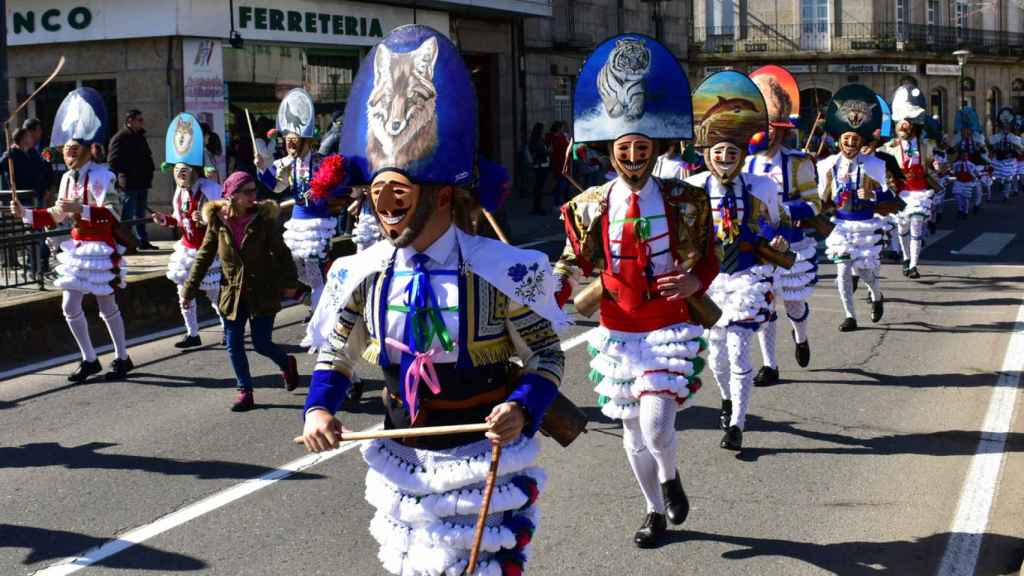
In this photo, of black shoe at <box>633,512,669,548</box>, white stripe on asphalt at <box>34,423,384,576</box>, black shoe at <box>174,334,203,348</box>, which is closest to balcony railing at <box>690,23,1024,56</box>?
black shoe at <box>174,334,203,348</box>

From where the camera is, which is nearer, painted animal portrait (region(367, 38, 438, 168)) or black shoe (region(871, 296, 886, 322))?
painted animal portrait (region(367, 38, 438, 168))

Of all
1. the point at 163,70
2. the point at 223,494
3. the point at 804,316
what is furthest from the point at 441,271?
the point at 163,70

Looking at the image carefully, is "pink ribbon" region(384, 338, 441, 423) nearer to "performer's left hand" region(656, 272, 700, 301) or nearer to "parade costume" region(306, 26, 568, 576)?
"parade costume" region(306, 26, 568, 576)

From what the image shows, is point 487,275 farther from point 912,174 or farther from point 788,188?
point 912,174

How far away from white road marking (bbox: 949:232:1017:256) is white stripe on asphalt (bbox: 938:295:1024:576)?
31.8 feet

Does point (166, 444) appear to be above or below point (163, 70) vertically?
below

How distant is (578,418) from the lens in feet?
15.1

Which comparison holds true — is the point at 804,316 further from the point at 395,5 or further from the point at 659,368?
the point at 395,5

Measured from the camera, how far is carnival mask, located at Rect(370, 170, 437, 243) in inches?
166

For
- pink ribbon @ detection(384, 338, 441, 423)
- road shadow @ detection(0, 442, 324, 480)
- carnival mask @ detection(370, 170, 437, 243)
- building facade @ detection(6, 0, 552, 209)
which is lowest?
road shadow @ detection(0, 442, 324, 480)

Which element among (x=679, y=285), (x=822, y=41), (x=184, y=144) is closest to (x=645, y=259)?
(x=679, y=285)

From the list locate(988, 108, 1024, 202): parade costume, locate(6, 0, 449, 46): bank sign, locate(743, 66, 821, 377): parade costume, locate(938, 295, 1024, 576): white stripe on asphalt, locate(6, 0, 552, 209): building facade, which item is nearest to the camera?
locate(938, 295, 1024, 576): white stripe on asphalt

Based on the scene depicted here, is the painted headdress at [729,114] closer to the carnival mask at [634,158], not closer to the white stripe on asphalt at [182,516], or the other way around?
the carnival mask at [634,158]

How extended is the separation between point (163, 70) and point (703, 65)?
116 feet
